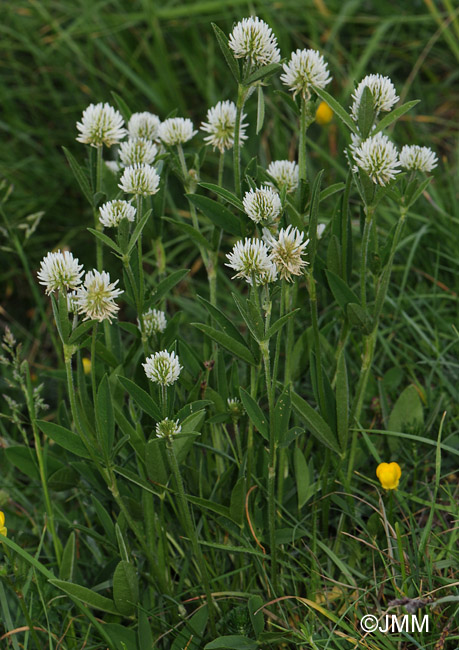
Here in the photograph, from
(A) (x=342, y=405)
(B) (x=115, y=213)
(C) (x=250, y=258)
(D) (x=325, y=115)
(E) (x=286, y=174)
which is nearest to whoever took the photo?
(C) (x=250, y=258)

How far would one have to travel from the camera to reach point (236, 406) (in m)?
1.41

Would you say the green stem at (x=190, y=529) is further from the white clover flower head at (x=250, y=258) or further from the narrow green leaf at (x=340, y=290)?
the narrow green leaf at (x=340, y=290)

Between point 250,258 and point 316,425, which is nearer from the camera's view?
point 250,258

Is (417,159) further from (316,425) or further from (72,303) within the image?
(72,303)

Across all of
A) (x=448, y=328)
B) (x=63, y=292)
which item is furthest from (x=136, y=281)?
(x=448, y=328)

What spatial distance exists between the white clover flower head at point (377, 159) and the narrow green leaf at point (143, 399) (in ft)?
1.66

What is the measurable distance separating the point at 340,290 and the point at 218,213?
26 cm

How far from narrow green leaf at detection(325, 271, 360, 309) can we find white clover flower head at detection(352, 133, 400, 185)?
0.64 feet

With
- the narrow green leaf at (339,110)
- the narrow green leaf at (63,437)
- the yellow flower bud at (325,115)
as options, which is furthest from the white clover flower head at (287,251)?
the yellow flower bud at (325,115)

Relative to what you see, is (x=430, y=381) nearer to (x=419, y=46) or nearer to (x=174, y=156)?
(x=174, y=156)

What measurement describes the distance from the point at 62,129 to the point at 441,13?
1.53 meters

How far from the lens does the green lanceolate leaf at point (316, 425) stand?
139 centimetres

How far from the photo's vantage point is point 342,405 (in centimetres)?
140

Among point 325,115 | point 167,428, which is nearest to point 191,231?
point 167,428
